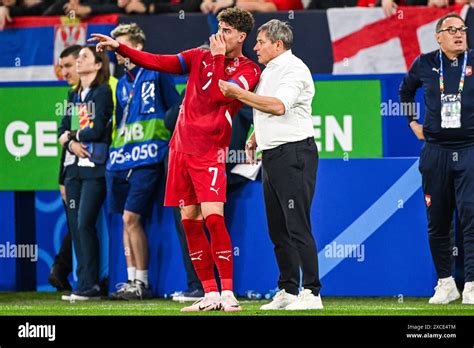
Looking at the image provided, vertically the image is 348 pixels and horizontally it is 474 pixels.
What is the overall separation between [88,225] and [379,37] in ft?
10.8

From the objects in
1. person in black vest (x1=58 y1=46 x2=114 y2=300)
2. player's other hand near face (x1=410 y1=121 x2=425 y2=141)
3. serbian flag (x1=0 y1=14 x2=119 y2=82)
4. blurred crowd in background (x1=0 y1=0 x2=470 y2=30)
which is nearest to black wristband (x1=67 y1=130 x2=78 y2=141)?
person in black vest (x1=58 y1=46 x2=114 y2=300)

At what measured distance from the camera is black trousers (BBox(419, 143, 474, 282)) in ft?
30.2

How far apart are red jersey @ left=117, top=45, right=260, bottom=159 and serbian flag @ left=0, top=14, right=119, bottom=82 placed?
353 cm

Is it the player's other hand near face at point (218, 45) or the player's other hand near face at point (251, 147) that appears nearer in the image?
the player's other hand near face at point (218, 45)

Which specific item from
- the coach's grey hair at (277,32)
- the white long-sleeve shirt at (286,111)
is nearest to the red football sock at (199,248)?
the white long-sleeve shirt at (286,111)

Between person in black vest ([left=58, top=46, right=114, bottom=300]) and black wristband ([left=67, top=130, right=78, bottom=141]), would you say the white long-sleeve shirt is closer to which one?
person in black vest ([left=58, top=46, right=114, bottom=300])

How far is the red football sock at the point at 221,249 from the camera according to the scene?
8477 mm

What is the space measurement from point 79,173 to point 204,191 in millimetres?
2336

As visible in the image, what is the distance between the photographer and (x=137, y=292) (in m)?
10.1

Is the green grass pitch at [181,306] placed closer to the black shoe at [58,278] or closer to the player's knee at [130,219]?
the black shoe at [58,278]
